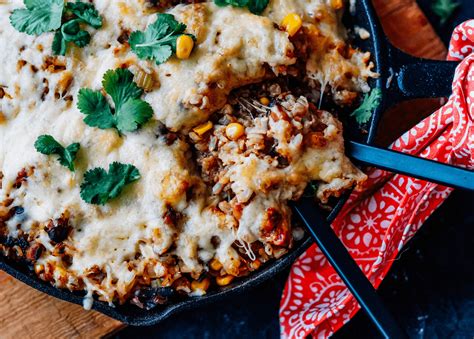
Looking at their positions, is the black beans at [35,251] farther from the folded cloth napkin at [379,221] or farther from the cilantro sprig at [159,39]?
the folded cloth napkin at [379,221]

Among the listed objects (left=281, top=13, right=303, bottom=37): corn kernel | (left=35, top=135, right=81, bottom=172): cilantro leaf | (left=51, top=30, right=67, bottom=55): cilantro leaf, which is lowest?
(left=35, top=135, right=81, bottom=172): cilantro leaf

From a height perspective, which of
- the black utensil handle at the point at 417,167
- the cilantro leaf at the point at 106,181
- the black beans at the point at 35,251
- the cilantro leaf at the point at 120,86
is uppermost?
the cilantro leaf at the point at 120,86

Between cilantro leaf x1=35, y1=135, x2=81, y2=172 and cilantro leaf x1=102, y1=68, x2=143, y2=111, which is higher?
cilantro leaf x1=102, y1=68, x2=143, y2=111

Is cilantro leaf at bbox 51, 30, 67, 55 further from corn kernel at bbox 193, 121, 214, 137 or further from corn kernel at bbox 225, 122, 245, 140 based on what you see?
corn kernel at bbox 225, 122, 245, 140

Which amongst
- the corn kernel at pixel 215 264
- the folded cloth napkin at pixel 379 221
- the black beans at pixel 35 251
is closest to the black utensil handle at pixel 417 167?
the folded cloth napkin at pixel 379 221

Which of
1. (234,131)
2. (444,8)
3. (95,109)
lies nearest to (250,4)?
(234,131)

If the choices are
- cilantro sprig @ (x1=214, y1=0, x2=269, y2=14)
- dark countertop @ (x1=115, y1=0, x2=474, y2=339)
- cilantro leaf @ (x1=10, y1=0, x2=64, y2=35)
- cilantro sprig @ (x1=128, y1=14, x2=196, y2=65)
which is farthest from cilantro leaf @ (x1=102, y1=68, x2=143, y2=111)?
dark countertop @ (x1=115, y1=0, x2=474, y2=339)

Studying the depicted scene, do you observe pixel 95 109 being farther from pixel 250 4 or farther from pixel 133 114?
pixel 250 4
